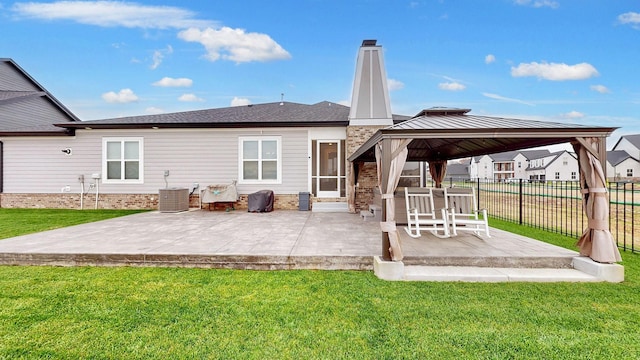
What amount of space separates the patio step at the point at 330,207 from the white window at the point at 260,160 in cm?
174

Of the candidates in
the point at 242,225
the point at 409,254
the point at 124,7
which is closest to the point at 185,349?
the point at 409,254

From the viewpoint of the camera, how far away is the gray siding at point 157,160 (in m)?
10.5

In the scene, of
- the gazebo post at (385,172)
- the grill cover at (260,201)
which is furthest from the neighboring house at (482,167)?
the gazebo post at (385,172)

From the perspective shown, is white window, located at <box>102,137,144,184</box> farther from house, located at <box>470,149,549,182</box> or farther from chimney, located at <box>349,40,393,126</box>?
house, located at <box>470,149,549,182</box>

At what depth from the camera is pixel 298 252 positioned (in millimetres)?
4617

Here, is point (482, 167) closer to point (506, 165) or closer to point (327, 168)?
point (506, 165)

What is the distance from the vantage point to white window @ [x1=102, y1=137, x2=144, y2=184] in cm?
1080

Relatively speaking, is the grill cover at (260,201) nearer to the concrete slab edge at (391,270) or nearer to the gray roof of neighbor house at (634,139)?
the concrete slab edge at (391,270)

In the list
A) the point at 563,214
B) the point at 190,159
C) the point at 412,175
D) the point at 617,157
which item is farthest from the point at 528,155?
the point at 190,159

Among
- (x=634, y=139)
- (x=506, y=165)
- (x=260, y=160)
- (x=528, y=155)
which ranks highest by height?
(x=634, y=139)

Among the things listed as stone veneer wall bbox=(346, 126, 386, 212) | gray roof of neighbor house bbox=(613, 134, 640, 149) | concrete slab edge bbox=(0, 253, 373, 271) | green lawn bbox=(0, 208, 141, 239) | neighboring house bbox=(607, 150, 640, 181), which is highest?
gray roof of neighbor house bbox=(613, 134, 640, 149)

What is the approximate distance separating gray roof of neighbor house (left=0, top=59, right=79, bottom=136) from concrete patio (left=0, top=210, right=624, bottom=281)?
12.7m

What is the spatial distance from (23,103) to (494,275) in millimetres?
22545

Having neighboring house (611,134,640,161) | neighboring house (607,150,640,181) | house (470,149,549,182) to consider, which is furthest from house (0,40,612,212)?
neighboring house (611,134,640,161)
